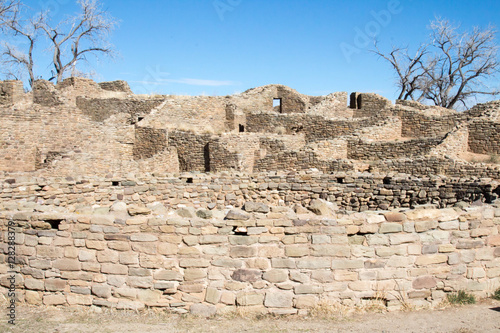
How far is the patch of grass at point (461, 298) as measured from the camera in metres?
5.43

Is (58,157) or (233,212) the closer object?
(233,212)

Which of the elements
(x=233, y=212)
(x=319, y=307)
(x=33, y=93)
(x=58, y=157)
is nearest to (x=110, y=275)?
(x=233, y=212)

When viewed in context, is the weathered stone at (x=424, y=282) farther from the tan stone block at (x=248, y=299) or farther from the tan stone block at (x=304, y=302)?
the tan stone block at (x=248, y=299)

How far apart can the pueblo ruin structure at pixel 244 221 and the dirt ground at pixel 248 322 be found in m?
A: 0.15

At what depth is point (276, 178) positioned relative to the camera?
10.5 metres

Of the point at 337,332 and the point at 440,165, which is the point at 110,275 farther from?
the point at 440,165

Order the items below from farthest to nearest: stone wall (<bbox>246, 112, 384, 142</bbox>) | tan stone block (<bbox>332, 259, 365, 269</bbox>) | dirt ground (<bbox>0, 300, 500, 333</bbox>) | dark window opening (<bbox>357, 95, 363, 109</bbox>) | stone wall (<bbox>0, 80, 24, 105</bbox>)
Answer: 1. dark window opening (<bbox>357, 95, 363, 109</bbox>)
2. stone wall (<bbox>0, 80, 24, 105</bbox>)
3. stone wall (<bbox>246, 112, 384, 142</bbox>)
4. tan stone block (<bbox>332, 259, 365, 269</bbox>)
5. dirt ground (<bbox>0, 300, 500, 333</bbox>)

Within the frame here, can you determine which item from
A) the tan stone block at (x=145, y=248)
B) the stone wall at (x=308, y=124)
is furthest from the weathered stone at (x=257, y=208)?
the stone wall at (x=308, y=124)

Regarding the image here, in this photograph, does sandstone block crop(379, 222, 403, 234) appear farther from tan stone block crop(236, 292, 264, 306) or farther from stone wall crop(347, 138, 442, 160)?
stone wall crop(347, 138, 442, 160)

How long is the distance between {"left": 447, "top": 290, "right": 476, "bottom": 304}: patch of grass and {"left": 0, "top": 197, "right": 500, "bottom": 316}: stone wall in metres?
0.07

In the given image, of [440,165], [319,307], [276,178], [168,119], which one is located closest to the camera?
[319,307]

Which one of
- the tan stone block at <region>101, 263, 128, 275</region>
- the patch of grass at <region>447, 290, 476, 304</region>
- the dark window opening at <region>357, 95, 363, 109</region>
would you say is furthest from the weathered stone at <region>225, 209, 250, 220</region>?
the dark window opening at <region>357, 95, 363, 109</region>

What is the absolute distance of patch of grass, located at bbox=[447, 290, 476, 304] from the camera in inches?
214

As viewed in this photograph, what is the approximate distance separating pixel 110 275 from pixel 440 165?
1118 cm
